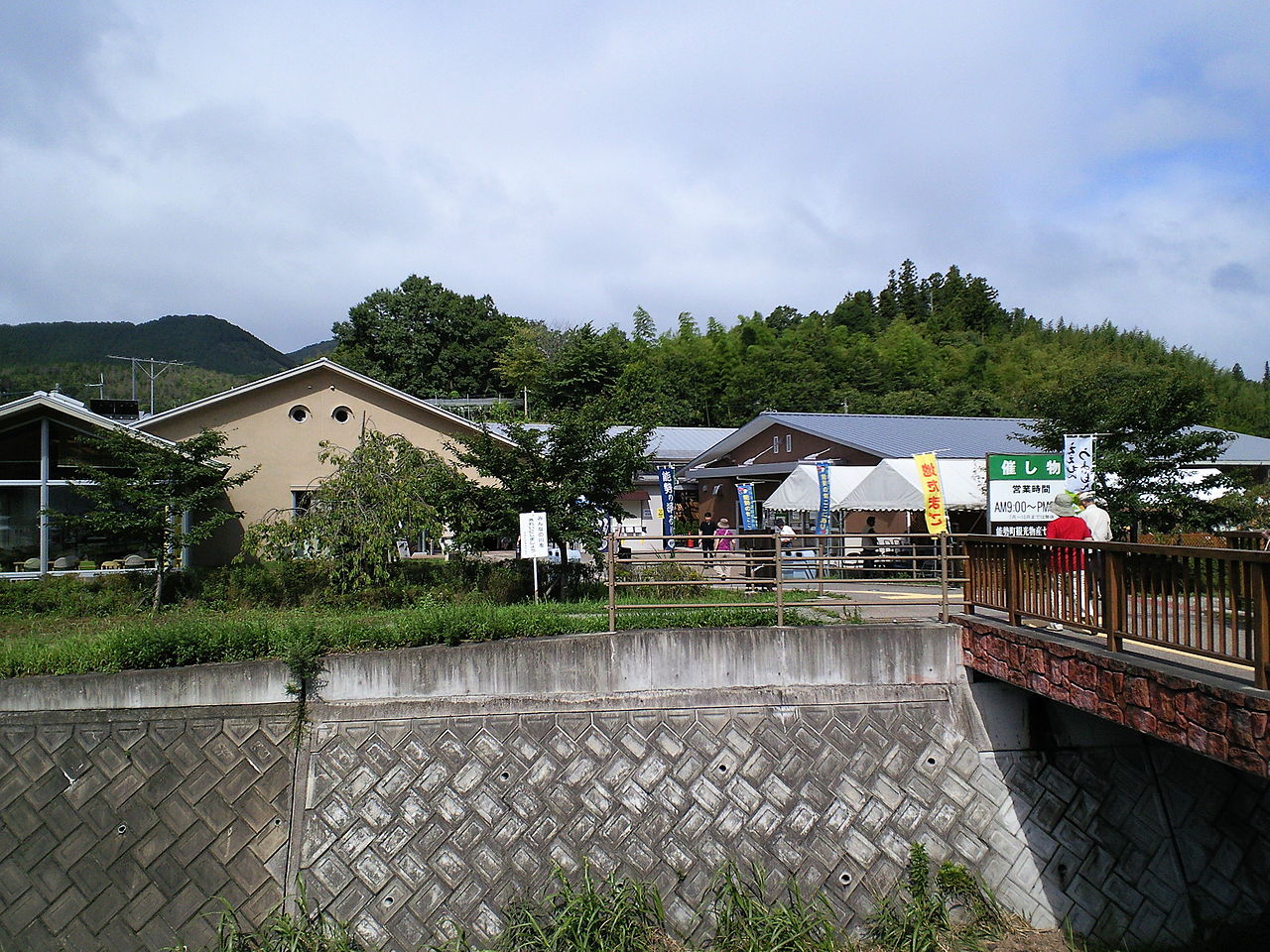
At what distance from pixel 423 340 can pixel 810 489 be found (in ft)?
151

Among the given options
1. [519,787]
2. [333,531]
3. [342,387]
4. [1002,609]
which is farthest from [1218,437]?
[342,387]

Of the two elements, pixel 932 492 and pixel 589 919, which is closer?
pixel 589 919

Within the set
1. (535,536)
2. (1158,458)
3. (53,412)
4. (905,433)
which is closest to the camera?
(535,536)

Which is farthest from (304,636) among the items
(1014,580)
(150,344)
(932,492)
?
(150,344)

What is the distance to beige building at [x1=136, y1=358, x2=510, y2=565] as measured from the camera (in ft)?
61.5

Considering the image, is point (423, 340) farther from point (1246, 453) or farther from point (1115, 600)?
point (1115, 600)

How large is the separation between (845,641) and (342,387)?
14304 mm

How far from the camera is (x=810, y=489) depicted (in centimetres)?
1997

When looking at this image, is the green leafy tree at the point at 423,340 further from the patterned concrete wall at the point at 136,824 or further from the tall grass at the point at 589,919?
the tall grass at the point at 589,919

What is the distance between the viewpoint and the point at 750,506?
21.1 m

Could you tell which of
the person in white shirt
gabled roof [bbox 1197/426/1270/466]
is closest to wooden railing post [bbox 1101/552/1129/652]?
the person in white shirt

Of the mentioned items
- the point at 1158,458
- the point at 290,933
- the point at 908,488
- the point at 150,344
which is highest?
the point at 150,344

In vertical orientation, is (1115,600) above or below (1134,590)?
below

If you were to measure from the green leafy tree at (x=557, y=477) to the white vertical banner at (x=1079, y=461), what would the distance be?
6.58m
